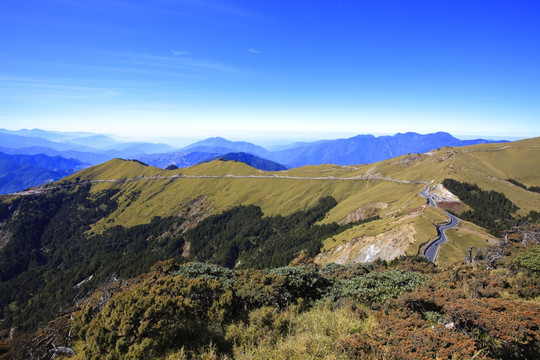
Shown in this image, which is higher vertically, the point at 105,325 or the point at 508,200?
the point at 105,325

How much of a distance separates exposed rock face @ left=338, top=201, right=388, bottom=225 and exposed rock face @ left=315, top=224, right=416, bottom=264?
4085 centimetres

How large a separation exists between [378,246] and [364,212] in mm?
54070

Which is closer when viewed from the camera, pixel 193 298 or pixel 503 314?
pixel 503 314

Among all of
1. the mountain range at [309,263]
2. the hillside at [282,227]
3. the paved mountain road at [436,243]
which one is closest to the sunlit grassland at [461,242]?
the mountain range at [309,263]

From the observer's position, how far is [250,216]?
562 feet

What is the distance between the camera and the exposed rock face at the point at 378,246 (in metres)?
55.8

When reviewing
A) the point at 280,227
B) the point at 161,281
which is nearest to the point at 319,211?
the point at 280,227

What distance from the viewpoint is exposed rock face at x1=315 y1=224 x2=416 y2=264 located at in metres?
55.8

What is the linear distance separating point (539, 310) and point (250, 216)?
537 ft

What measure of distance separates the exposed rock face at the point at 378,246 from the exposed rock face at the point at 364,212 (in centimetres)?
4085

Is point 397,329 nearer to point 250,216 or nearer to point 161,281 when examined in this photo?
point 161,281

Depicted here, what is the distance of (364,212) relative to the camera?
112m

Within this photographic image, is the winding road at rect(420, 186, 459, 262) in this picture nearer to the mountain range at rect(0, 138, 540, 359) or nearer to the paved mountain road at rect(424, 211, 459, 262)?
the paved mountain road at rect(424, 211, 459, 262)

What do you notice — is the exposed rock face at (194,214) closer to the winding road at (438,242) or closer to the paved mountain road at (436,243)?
the winding road at (438,242)
